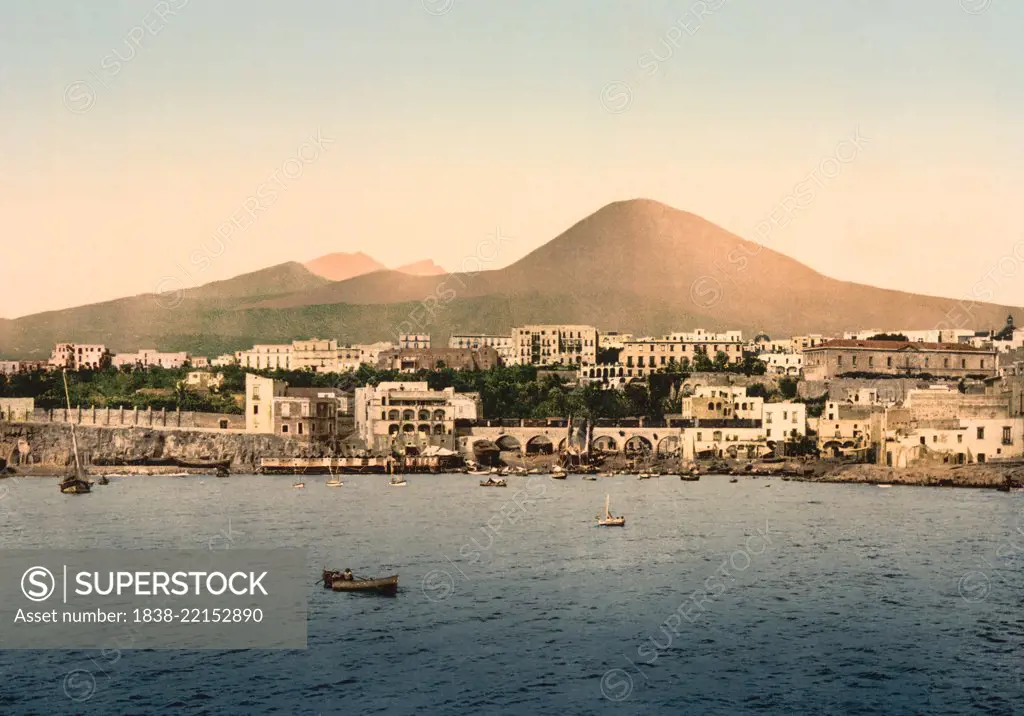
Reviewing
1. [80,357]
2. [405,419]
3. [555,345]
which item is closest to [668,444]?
[405,419]

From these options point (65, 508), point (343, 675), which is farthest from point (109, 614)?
point (65, 508)

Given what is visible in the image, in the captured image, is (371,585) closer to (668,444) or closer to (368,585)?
(368,585)

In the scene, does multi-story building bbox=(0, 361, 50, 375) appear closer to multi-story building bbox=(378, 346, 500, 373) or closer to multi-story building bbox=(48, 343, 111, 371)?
multi-story building bbox=(48, 343, 111, 371)

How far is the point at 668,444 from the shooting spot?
124m

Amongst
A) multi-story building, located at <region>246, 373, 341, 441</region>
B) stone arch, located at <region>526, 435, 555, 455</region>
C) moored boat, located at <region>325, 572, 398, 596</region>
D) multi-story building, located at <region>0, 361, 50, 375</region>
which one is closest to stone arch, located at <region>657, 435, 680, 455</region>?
stone arch, located at <region>526, 435, 555, 455</region>

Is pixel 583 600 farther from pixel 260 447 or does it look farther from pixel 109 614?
pixel 260 447

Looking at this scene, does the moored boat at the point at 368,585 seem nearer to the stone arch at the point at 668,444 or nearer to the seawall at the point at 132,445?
the seawall at the point at 132,445

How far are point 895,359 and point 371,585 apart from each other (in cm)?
12138

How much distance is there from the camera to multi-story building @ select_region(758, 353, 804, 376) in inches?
6437

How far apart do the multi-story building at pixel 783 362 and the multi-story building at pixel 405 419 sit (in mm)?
54951

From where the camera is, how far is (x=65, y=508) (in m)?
70.1

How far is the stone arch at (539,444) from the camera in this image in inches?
4968

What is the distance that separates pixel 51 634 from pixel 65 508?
37.9 metres

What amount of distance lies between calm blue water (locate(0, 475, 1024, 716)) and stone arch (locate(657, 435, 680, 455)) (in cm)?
5372
